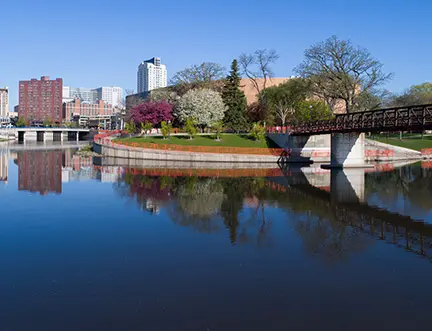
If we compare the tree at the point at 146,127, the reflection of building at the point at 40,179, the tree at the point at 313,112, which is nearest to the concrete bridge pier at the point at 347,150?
the tree at the point at 313,112

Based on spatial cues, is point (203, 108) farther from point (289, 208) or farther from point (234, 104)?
point (289, 208)

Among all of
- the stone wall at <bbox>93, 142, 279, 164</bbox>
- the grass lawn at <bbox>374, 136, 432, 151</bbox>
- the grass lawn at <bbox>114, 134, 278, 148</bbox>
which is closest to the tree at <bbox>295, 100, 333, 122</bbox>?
the grass lawn at <bbox>114, 134, 278, 148</bbox>

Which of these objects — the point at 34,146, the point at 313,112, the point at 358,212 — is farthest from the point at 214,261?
the point at 34,146

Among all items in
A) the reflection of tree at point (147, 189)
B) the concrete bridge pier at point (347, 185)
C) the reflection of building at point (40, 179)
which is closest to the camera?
the reflection of tree at point (147, 189)

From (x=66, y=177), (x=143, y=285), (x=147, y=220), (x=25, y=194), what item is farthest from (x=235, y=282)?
(x=66, y=177)

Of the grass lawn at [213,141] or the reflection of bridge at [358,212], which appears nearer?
the reflection of bridge at [358,212]

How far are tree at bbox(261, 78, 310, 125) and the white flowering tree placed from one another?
1143 centimetres

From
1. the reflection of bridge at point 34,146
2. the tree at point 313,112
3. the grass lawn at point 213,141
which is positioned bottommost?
the reflection of bridge at point 34,146

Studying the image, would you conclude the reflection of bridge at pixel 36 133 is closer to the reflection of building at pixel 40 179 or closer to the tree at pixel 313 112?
the tree at pixel 313 112

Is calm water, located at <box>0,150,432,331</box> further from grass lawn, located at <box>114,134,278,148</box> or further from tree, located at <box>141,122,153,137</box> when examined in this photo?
tree, located at <box>141,122,153,137</box>

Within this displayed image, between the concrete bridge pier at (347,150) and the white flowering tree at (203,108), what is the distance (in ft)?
87.4

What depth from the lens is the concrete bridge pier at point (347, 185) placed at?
26.7m

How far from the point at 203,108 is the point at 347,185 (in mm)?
39651

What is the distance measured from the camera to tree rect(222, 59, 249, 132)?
232ft
